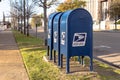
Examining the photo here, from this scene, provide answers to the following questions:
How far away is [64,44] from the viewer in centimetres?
863

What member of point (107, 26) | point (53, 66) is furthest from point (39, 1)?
point (107, 26)

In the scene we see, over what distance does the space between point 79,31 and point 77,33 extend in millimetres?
70

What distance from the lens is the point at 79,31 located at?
8344mm

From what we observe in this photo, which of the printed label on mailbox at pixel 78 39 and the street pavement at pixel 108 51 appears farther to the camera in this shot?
the street pavement at pixel 108 51

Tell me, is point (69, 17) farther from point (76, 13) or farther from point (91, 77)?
point (91, 77)

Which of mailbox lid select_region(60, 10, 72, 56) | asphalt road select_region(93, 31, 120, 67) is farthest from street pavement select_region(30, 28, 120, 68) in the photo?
mailbox lid select_region(60, 10, 72, 56)

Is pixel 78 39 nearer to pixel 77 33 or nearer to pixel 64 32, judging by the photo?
pixel 77 33

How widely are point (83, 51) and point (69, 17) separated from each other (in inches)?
37.5

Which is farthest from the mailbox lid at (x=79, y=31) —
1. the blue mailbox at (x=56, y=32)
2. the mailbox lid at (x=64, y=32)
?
the blue mailbox at (x=56, y=32)

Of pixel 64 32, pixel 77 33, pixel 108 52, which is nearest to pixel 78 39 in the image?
pixel 77 33

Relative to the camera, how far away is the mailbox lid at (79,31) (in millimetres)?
8297

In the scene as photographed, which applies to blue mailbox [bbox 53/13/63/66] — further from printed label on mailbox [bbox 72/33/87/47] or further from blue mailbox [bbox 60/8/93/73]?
printed label on mailbox [bbox 72/33/87/47]

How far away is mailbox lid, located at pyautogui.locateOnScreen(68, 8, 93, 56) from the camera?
8.30 metres

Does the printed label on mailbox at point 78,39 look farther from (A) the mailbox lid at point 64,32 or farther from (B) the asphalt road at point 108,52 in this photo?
(B) the asphalt road at point 108,52
